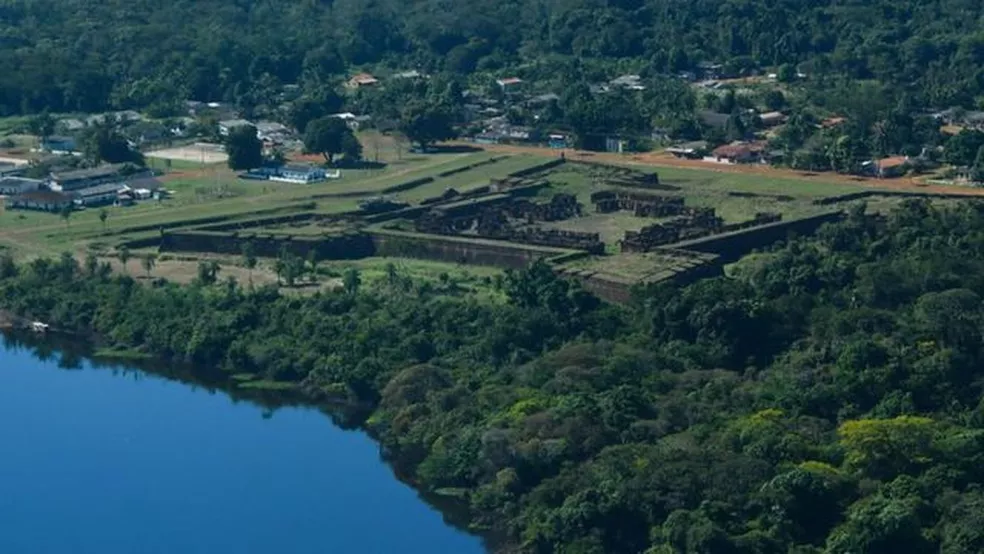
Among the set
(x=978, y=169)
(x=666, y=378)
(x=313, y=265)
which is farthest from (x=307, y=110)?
(x=666, y=378)

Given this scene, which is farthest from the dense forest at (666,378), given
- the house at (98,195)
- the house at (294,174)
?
the house at (294,174)

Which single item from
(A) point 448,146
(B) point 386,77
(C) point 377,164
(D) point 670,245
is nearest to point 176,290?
(D) point 670,245

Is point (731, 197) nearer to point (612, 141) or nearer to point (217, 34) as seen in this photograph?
point (612, 141)

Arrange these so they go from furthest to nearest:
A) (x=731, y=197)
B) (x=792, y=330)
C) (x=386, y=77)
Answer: (x=386, y=77), (x=731, y=197), (x=792, y=330)

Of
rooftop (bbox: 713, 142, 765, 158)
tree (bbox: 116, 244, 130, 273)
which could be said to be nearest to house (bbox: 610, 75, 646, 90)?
rooftop (bbox: 713, 142, 765, 158)

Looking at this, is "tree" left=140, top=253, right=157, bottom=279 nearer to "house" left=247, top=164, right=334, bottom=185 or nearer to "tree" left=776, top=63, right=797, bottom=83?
"house" left=247, top=164, right=334, bottom=185

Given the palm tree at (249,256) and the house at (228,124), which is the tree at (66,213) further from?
the house at (228,124)

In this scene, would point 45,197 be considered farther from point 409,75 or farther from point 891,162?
point 409,75
